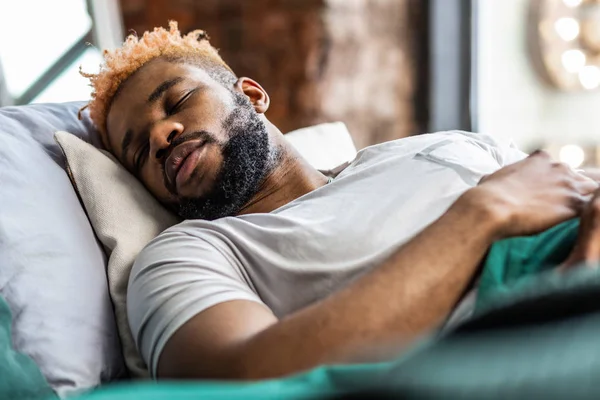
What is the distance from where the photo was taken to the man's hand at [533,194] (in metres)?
0.93

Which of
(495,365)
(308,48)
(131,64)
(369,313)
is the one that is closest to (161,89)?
(131,64)

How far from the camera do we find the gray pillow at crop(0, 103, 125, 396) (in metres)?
0.97

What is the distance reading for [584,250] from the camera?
2.70ft

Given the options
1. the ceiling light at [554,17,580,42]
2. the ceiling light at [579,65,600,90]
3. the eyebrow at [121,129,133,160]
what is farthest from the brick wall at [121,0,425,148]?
the eyebrow at [121,129,133,160]

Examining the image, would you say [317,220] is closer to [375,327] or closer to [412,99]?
[375,327]

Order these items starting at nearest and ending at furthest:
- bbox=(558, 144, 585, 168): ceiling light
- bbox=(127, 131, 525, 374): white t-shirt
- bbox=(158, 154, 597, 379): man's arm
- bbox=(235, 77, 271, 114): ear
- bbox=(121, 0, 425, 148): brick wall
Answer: bbox=(158, 154, 597, 379): man's arm → bbox=(127, 131, 525, 374): white t-shirt → bbox=(235, 77, 271, 114): ear → bbox=(121, 0, 425, 148): brick wall → bbox=(558, 144, 585, 168): ceiling light

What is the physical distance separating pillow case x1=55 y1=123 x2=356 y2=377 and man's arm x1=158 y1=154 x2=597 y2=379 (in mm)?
260

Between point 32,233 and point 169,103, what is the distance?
15.5 inches

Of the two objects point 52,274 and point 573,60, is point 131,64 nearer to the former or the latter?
point 52,274

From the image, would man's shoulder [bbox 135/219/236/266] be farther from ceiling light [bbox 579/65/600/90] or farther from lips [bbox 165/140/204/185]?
ceiling light [bbox 579/65/600/90]

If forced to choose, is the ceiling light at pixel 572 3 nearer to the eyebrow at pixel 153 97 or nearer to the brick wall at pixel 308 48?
the brick wall at pixel 308 48

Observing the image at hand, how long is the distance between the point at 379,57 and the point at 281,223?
72.6 inches

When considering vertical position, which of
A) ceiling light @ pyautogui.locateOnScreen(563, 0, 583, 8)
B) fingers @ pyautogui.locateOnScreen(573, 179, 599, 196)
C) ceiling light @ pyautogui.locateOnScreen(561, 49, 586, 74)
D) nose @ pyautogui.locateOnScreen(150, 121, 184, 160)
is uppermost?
ceiling light @ pyautogui.locateOnScreen(563, 0, 583, 8)

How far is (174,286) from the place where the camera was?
2.99 ft
